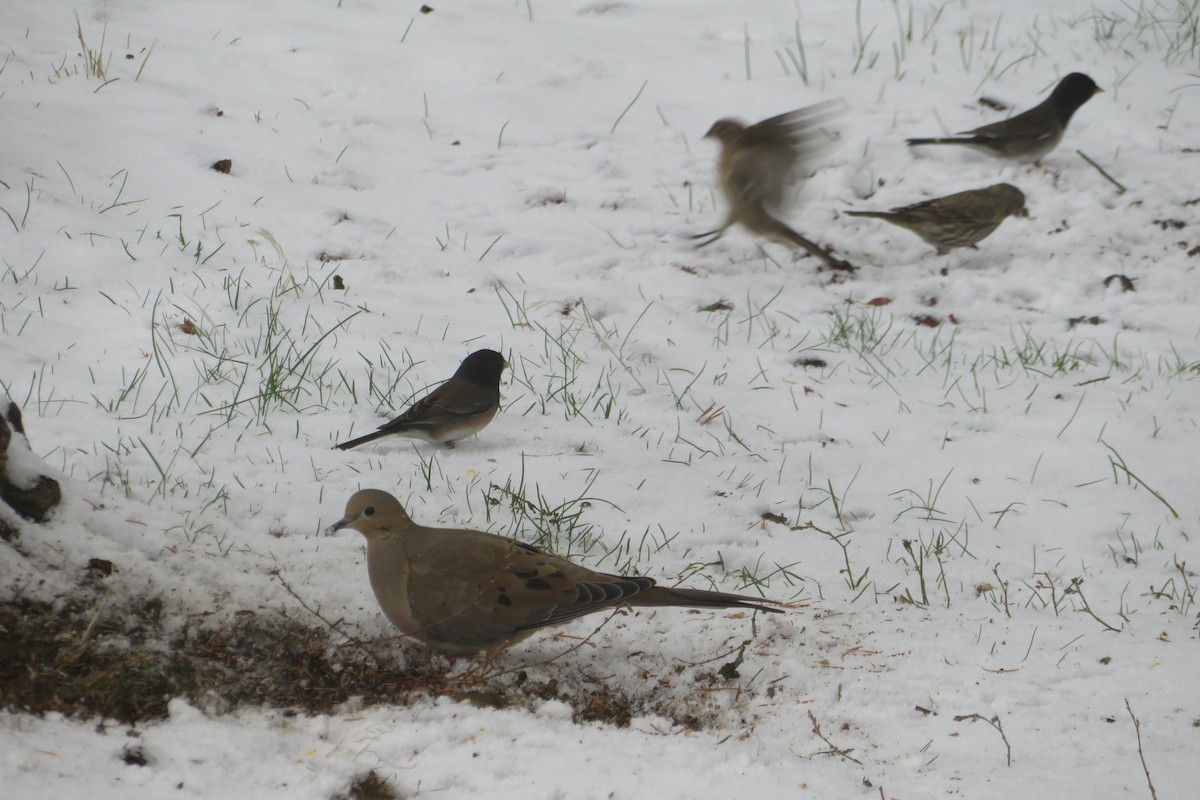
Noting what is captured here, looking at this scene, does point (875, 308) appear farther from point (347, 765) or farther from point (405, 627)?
point (347, 765)

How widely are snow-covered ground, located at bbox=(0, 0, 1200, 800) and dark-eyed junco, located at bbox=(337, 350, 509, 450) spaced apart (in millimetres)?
144

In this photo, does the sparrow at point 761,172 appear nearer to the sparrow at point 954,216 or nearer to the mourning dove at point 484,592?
the sparrow at point 954,216

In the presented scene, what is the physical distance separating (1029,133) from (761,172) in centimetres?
207

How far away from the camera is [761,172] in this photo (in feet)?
22.6

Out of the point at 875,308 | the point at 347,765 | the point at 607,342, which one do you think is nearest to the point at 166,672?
the point at 347,765

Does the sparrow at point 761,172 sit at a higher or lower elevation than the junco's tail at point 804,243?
higher

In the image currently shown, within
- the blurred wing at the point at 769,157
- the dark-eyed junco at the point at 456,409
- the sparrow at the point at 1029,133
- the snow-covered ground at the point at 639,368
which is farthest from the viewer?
the sparrow at the point at 1029,133

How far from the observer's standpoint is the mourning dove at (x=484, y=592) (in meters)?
3.20

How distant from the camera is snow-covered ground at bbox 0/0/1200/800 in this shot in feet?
9.77

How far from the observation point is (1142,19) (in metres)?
9.14

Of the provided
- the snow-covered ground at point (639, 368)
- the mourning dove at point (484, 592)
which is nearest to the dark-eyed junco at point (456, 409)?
the snow-covered ground at point (639, 368)

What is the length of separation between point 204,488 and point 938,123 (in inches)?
245

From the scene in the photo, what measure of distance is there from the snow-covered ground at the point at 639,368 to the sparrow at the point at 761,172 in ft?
0.71

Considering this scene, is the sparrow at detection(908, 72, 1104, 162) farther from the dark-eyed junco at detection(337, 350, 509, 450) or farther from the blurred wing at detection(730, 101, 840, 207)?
the dark-eyed junco at detection(337, 350, 509, 450)
